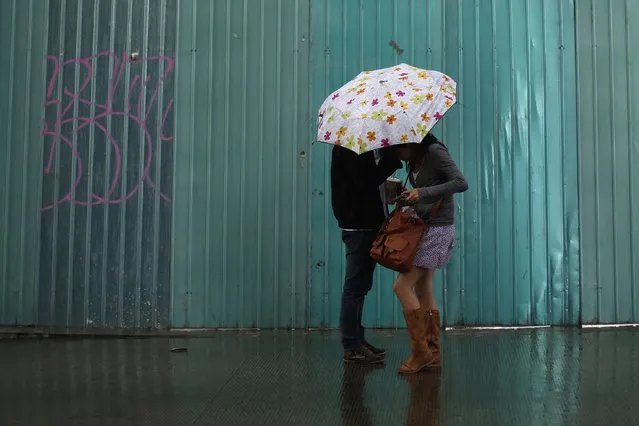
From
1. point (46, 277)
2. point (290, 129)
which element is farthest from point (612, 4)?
point (46, 277)

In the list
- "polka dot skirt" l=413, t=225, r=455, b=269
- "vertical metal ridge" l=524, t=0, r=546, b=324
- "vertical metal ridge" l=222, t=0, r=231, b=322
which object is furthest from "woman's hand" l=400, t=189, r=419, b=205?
"vertical metal ridge" l=222, t=0, r=231, b=322

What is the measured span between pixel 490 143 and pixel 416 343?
239 centimetres

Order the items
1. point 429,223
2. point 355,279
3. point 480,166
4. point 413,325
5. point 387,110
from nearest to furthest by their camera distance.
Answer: point 387,110
point 413,325
point 429,223
point 355,279
point 480,166

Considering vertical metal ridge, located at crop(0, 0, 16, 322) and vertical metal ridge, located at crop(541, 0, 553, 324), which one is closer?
vertical metal ridge, located at crop(541, 0, 553, 324)

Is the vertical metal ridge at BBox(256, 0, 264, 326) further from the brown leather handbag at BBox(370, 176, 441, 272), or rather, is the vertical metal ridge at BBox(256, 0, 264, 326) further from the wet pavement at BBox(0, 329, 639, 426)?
the brown leather handbag at BBox(370, 176, 441, 272)

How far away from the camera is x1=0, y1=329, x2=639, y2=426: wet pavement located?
4.10m

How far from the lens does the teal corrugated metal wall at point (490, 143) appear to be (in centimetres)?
675

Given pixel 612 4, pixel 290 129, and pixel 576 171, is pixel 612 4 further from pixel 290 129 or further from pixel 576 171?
pixel 290 129

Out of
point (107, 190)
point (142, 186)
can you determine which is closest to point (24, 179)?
point (107, 190)

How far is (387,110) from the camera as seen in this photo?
4.64 meters

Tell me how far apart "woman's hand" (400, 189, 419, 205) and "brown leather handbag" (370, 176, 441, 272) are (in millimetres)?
147

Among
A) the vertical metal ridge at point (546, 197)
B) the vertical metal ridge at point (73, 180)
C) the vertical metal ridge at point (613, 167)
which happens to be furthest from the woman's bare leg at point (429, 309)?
the vertical metal ridge at point (73, 180)

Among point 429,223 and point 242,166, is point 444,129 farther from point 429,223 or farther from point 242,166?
point 429,223

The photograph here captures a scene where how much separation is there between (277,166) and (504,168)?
1814 mm
